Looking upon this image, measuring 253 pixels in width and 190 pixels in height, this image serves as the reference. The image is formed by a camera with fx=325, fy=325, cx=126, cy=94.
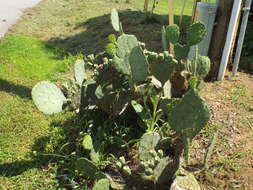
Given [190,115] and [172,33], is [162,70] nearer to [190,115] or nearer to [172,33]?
[172,33]

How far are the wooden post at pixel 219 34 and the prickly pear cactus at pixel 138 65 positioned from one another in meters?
1.42

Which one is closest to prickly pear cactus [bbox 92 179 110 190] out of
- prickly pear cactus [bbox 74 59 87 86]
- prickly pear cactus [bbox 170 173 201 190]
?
prickly pear cactus [bbox 170 173 201 190]

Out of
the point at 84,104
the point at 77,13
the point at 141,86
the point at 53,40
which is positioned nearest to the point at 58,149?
the point at 84,104

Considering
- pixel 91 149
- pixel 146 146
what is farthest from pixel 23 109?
pixel 146 146

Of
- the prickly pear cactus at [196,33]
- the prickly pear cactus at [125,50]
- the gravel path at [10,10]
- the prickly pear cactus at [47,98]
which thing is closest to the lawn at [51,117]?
the gravel path at [10,10]

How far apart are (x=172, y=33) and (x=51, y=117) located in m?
1.66

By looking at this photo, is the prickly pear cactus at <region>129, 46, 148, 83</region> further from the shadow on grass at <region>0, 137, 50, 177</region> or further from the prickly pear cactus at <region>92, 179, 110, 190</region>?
the shadow on grass at <region>0, 137, 50, 177</region>

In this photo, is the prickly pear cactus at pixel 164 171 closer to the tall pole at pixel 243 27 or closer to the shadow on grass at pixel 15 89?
the tall pole at pixel 243 27

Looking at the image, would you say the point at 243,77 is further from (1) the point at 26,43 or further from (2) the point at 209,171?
(1) the point at 26,43

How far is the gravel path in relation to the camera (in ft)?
23.7

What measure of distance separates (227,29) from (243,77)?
687 mm

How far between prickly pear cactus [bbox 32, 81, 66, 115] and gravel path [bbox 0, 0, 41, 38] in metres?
4.34

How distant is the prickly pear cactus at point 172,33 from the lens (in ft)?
10.0

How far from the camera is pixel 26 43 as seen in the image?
5977 mm
